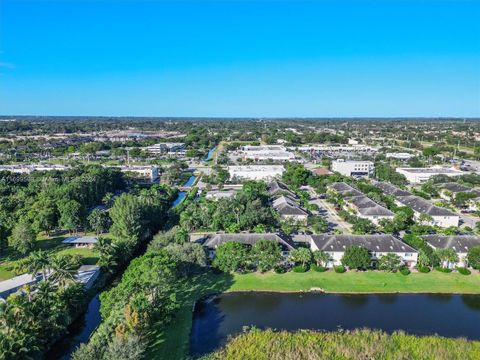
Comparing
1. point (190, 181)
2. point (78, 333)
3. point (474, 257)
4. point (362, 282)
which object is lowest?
point (78, 333)

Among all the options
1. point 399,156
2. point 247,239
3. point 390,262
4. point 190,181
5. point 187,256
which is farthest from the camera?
point 399,156

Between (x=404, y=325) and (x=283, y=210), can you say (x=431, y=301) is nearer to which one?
(x=404, y=325)

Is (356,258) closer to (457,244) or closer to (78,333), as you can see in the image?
(457,244)

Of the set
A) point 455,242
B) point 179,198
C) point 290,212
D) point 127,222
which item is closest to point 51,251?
point 127,222

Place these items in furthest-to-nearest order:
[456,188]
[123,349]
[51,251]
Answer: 1. [456,188]
2. [51,251]
3. [123,349]

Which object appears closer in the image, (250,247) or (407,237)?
(250,247)

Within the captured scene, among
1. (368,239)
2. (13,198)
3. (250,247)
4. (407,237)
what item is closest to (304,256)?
(250,247)

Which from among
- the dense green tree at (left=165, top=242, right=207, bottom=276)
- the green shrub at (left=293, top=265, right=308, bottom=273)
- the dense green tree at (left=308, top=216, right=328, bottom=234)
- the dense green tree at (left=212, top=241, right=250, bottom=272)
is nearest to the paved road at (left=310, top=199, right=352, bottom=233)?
the dense green tree at (left=308, top=216, right=328, bottom=234)
